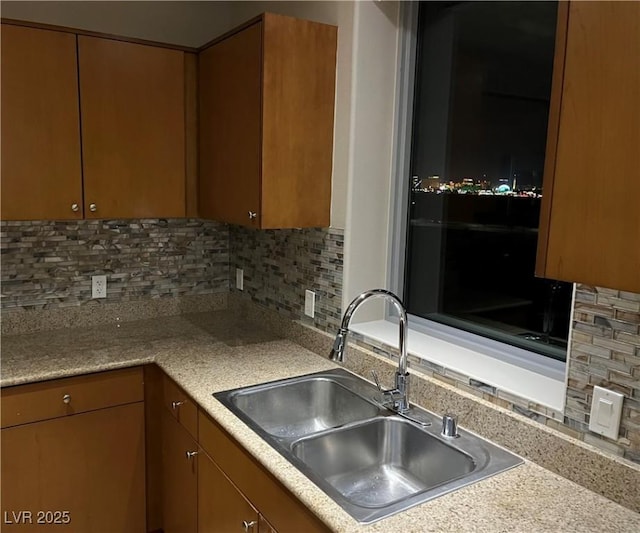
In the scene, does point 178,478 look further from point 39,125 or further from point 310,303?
point 39,125

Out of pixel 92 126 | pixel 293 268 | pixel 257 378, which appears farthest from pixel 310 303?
pixel 92 126

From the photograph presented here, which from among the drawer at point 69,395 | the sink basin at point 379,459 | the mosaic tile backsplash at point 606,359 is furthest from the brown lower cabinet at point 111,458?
the mosaic tile backsplash at point 606,359

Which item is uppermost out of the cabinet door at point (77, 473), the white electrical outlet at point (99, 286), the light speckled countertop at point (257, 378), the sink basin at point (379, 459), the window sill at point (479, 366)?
the white electrical outlet at point (99, 286)

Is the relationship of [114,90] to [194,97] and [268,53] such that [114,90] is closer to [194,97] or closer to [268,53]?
[194,97]

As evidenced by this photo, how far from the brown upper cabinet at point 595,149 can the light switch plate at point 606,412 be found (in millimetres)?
475

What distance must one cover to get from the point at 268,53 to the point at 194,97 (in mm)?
654

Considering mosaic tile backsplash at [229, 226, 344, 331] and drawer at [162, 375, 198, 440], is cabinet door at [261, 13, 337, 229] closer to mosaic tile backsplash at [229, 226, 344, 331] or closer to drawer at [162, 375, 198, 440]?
mosaic tile backsplash at [229, 226, 344, 331]

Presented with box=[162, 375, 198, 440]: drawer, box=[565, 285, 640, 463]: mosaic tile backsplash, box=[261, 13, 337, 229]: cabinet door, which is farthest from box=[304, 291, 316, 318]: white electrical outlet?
box=[565, 285, 640, 463]: mosaic tile backsplash

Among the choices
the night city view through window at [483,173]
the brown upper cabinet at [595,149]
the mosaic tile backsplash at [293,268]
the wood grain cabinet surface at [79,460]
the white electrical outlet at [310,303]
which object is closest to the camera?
the brown upper cabinet at [595,149]

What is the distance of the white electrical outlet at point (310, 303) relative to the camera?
232 centimetres

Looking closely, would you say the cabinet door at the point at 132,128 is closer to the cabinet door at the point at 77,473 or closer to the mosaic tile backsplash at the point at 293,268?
the mosaic tile backsplash at the point at 293,268

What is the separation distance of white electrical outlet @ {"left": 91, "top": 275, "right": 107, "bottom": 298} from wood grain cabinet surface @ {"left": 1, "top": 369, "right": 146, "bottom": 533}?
620mm

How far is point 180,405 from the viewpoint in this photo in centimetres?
203

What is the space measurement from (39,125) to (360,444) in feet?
5.46
